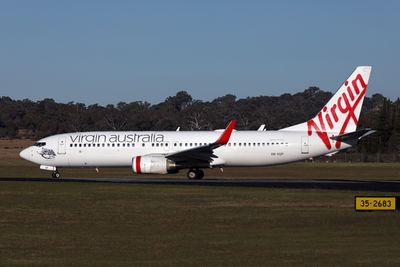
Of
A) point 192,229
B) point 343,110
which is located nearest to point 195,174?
point 343,110

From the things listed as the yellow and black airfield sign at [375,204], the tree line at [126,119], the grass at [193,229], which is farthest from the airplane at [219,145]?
the tree line at [126,119]

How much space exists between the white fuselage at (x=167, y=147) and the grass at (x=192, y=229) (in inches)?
527

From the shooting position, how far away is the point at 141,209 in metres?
27.2

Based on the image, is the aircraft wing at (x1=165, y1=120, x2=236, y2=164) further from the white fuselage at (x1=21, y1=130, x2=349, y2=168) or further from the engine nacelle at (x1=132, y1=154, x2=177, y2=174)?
the engine nacelle at (x1=132, y1=154, x2=177, y2=174)

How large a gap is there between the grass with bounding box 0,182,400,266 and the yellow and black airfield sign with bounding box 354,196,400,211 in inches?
15.3

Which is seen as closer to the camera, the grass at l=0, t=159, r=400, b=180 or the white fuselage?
the white fuselage

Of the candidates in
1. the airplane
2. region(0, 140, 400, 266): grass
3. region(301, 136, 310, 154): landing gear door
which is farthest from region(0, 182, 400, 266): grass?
region(301, 136, 310, 154): landing gear door

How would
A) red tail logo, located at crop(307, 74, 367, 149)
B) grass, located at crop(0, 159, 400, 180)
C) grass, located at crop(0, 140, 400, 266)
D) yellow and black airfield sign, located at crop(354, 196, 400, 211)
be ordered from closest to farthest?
grass, located at crop(0, 140, 400, 266) < yellow and black airfield sign, located at crop(354, 196, 400, 211) < red tail logo, located at crop(307, 74, 367, 149) < grass, located at crop(0, 159, 400, 180)

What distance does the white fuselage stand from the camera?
4781cm

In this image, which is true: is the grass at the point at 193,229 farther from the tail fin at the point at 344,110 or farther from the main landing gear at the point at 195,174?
the tail fin at the point at 344,110

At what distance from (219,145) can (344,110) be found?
25.7 ft

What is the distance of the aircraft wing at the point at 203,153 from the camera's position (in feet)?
153

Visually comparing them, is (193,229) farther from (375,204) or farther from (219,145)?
(219,145)

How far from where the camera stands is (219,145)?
155 feet
